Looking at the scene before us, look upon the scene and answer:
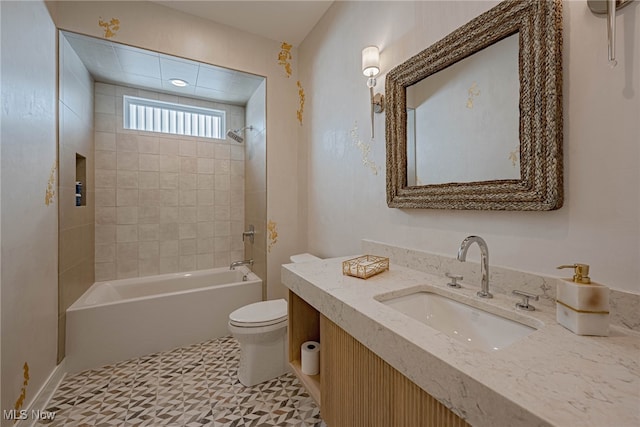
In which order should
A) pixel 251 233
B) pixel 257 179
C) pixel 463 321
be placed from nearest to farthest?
pixel 463 321 → pixel 257 179 → pixel 251 233

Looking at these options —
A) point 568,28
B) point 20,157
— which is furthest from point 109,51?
point 568,28

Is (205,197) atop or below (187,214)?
atop

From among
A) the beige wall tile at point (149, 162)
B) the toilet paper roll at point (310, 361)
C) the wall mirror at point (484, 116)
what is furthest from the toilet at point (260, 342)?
the beige wall tile at point (149, 162)

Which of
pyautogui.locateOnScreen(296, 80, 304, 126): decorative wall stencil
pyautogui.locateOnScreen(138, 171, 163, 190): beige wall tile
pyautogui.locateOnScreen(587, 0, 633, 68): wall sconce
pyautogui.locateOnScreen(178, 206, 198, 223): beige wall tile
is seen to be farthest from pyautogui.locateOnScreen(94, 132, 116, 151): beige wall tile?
pyautogui.locateOnScreen(587, 0, 633, 68): wall sconce

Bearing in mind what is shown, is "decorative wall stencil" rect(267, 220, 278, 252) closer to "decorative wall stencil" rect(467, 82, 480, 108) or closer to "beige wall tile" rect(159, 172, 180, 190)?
"beige wall tile" rect(159, 172, 180, 190)

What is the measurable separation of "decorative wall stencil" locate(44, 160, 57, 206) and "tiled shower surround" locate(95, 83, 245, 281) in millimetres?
980

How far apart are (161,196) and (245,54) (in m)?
1.72

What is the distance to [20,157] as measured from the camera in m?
1.35

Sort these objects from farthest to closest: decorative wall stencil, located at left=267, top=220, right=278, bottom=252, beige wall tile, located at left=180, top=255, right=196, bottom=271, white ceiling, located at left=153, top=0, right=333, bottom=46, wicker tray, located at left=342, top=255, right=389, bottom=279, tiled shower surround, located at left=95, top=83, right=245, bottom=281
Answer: beige wall tile, located at left=180, top=255, right=196, bottom=271 < tiled shower surround, located at left=95, top=83, right=245, bottom=281 < decorative wall stencil, located at left=267, top=220, right=278, bottom=252 < white ceiling, located at left=153, top=0, right=333, bottom=46 < wicker tray, located at left=342, top=255, right=389, bottom=279


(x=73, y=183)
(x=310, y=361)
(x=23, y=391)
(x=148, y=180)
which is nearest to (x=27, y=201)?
(x=73, y=183)

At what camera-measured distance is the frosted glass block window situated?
281cm

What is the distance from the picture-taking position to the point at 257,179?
281 centimetres

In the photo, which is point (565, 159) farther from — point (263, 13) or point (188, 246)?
point (188, 246)

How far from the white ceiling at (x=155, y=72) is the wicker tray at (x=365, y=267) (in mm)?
2099
